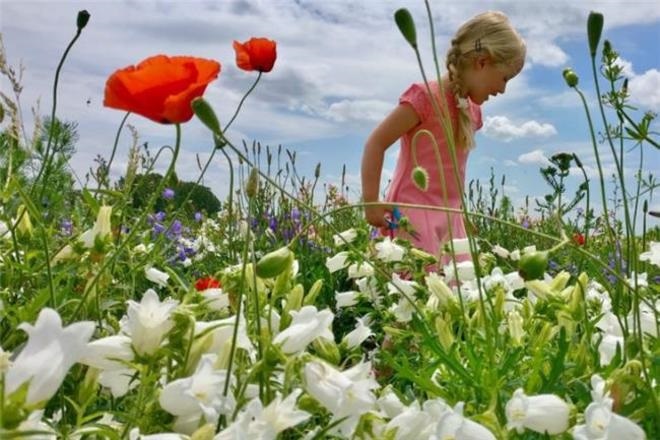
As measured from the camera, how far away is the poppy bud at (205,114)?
2.99 ft

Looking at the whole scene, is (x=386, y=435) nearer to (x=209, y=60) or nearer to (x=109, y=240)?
(x=209, y=60)

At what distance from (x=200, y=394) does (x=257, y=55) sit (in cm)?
84

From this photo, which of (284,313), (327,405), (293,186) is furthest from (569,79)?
(293,186)

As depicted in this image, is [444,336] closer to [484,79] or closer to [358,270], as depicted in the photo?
[358,270]

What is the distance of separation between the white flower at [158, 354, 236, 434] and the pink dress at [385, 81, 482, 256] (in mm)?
2749

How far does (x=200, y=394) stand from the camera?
837 millimetres

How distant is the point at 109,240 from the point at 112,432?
0.61 m

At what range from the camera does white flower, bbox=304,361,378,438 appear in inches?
34.1

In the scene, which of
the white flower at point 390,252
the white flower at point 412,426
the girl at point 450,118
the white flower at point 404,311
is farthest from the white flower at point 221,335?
the girl at point 450,118

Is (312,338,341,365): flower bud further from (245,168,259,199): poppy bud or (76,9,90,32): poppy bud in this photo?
(76,9,90,32): poppy bud

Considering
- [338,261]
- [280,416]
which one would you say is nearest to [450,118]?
[338,261]

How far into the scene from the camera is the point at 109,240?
4.55 ft

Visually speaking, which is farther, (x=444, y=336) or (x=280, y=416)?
(x=444, y=336)

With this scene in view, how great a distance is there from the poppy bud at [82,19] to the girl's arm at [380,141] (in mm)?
2148
